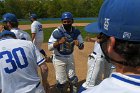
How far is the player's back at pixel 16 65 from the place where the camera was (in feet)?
13.5

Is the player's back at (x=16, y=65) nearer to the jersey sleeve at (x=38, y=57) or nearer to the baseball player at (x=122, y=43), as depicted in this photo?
the jersey sleeve at (x=38, y=57)

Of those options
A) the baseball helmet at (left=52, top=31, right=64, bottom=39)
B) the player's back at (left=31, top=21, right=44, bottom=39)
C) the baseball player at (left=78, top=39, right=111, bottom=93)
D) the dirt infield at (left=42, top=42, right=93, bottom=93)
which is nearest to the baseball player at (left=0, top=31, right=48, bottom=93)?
the baseball player at (left=78, top=39, right=111, bottom=93)

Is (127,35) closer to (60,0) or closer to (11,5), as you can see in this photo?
(11,5)

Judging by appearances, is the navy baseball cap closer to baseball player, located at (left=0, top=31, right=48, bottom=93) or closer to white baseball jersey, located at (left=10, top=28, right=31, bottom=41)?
baseball player, located at (left=0, top=31, right=48, bottom=93)

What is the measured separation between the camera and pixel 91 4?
5384 cm

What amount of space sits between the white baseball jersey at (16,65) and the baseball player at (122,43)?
2704 millimetres

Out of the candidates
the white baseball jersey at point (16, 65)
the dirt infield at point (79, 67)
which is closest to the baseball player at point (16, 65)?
the white baseball jersey at point (16, 65)

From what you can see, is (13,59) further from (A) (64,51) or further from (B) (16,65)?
(A) (64,51)

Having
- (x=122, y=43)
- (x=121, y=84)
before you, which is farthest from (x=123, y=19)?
(x=121, y=84)

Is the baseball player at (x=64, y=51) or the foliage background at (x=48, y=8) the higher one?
the baseball player at (x=64, y=51)

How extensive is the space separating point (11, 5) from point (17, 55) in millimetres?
49219

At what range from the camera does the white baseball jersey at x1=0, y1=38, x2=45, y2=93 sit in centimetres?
411

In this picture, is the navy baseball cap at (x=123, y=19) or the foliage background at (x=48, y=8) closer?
the navy baseball cap at (x=123, y=19)

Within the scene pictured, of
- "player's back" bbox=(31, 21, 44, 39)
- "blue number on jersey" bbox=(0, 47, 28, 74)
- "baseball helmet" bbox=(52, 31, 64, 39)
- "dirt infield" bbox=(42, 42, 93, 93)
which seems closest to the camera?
"blue number on jersey" bbox=(0, 47, 28, 74)
